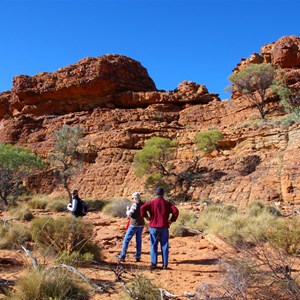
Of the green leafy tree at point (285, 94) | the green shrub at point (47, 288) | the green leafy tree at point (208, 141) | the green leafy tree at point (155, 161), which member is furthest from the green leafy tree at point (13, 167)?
the green leafy tree at point (285, 94)

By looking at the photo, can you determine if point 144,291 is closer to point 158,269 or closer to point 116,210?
point 158,269

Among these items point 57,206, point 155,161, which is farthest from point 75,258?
point 155,161

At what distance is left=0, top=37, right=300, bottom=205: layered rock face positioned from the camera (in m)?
19.6

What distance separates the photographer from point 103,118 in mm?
34406

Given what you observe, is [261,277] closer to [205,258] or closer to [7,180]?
[205,258]

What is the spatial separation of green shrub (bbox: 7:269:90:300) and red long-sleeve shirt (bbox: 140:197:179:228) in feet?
7.47

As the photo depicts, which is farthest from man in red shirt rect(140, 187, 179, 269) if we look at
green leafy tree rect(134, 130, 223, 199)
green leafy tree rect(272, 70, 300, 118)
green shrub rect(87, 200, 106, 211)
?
green leafy tree rect(272, 70, 300, 118)

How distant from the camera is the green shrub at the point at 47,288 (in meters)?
4.20

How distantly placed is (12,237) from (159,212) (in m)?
3.98

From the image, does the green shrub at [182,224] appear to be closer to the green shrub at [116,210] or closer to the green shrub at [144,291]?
the green shrub at [116,210]

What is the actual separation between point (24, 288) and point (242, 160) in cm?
1910

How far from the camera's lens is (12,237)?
8172 mm

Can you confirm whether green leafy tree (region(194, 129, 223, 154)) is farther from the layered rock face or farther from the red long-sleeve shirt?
the red long-sleeve shirt

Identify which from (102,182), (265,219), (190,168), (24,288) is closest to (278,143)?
(190,168)
